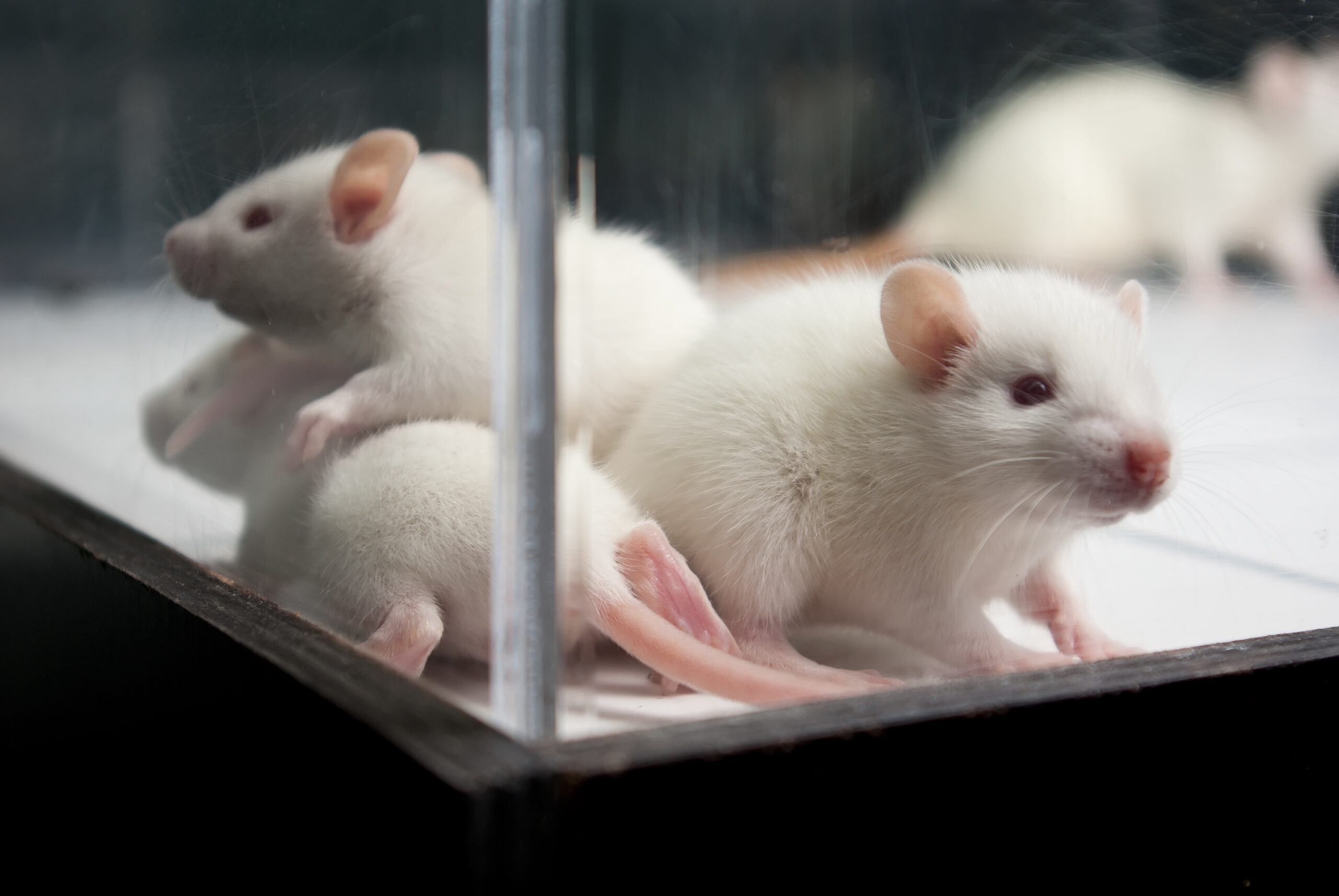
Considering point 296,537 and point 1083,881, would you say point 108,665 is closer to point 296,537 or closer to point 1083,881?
point 296,537

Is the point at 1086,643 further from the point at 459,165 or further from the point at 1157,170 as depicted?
the point at 459,165

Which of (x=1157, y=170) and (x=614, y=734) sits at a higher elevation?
(x=1157, y=170)

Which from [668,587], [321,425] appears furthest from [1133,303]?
[321,425]

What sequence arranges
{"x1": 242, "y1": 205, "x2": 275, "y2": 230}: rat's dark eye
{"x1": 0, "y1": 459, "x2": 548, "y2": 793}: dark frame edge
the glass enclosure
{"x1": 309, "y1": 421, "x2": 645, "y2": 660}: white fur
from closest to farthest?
{"x1": 0, "y1": 459, "x2": 548, "y2": 793}: dark frame edge
the glass enclosure
{"x1": 309, "y1": 421, "x2": 645, "y2": 660}: white fur
{"x1": 242, "y1": 205, "x2": 275, "y2": 230}: rat's dark eye


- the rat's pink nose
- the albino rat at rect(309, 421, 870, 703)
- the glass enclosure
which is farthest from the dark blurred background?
A: the rat's pink nose

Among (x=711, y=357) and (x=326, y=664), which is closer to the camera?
(x=326, y=664)

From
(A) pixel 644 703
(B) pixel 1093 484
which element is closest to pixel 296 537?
(A) pixel 644 703

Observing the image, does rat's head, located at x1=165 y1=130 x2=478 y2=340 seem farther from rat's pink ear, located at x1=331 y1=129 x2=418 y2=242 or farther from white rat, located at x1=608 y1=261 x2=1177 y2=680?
white rat, located at x1=608 y1=261 x2=1177 y2=680

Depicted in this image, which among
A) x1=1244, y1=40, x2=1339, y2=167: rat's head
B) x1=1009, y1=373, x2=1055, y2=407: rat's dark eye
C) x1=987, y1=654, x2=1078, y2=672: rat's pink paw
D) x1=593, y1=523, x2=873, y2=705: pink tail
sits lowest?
x1=987, y1=654, x2=1078, y2=672: rat's pink paw
